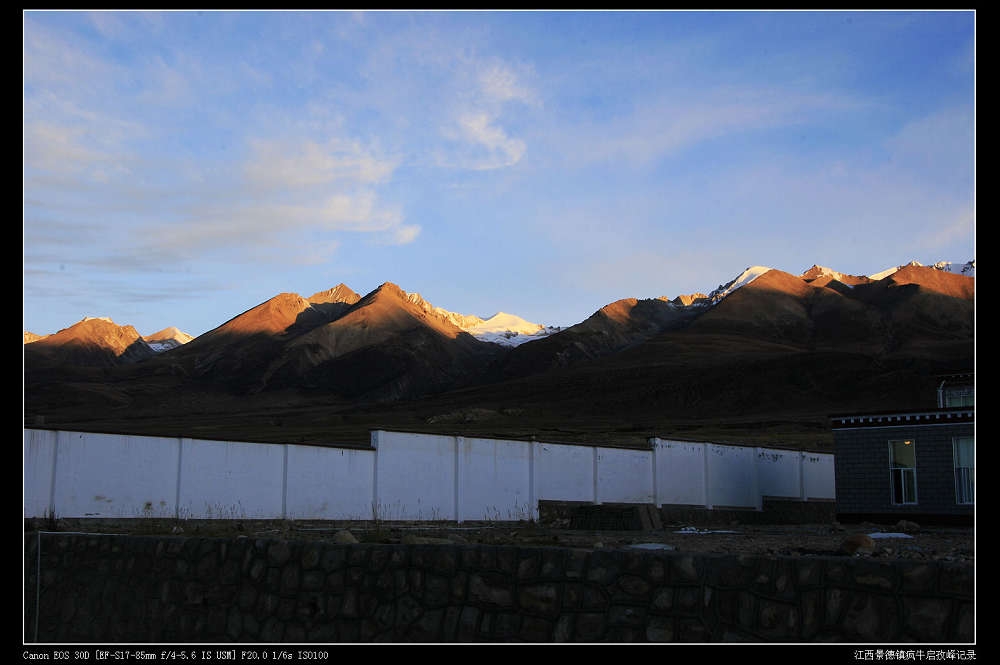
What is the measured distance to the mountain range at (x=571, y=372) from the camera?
361ft

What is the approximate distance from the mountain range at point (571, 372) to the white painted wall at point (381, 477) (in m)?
34.5

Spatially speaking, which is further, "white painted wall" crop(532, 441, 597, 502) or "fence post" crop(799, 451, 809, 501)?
"fence post" crop(799, 451, 809, 501)

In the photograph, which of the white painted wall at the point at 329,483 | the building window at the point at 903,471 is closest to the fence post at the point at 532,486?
the white painted wall at the point at 329,483

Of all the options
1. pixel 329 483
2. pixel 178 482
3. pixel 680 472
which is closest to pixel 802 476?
pixel 680 472

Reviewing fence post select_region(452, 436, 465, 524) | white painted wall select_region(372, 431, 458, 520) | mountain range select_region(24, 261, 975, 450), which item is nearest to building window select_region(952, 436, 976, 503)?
fence post select_region(452, 436, 465, 524)

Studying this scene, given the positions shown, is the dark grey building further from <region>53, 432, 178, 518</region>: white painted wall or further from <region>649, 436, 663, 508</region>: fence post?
<region>53, 432, 178, 518</region>: white painted wall

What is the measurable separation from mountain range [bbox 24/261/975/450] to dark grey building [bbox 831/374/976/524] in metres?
42.5

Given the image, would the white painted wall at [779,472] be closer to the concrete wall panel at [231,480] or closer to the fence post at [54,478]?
the concrete wall panel at [231,480]

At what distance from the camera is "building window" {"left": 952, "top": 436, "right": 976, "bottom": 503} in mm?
28156

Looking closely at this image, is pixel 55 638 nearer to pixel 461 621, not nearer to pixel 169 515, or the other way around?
pixel 461 621

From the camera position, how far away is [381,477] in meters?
32.3

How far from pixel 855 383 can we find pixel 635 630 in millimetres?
116102
